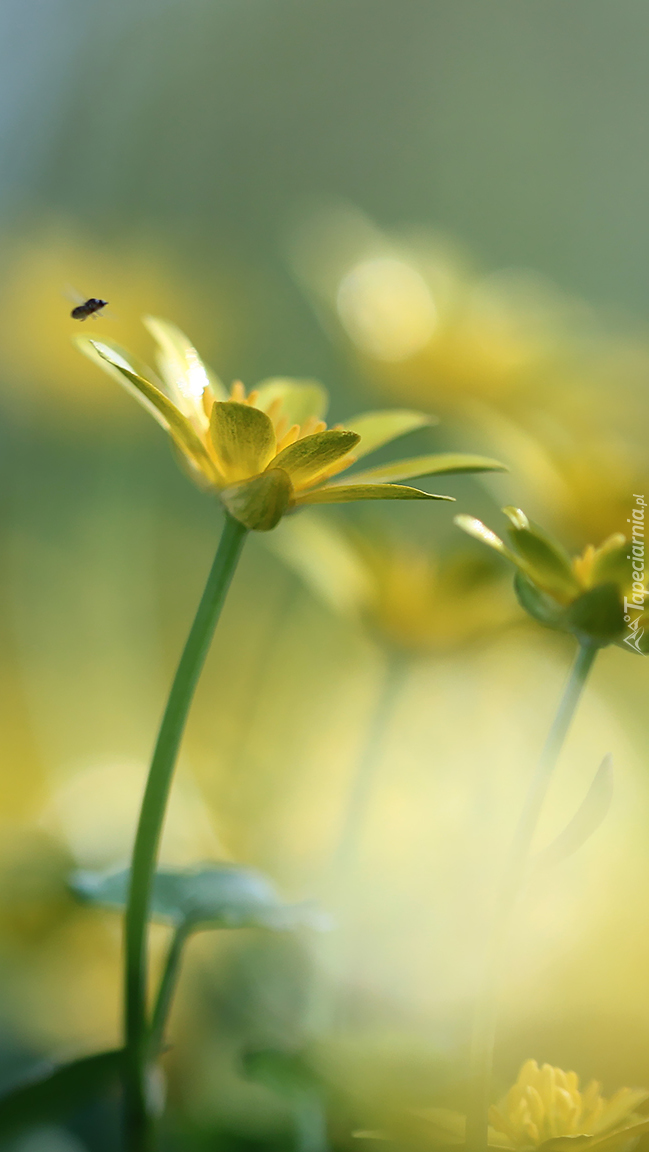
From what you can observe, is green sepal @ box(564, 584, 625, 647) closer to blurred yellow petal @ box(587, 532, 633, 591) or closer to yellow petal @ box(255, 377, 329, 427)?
blurred yellow petal @ box(587, 532, 633, 591)

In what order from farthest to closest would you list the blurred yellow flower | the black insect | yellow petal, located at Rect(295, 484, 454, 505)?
the blurred yellow flower → the black insect → yellow petal, located at Rect(295, 484, 454, 505)

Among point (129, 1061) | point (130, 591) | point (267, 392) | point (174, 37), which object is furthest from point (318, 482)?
point (174, 37)

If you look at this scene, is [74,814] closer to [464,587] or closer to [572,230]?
[464,587]

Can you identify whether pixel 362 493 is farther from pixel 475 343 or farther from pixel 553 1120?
pixel 475 343

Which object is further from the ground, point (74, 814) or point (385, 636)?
point (385, 636)

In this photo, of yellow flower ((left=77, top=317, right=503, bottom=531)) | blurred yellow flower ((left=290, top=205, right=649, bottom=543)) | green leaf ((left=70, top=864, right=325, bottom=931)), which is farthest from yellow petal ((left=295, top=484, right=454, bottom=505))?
blurred yellow flower ((left=290, top=205, right=649, bottom=543))

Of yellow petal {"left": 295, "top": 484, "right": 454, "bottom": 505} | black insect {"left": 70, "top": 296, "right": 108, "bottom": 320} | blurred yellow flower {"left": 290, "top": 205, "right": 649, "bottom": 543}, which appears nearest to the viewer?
yellow petal {"left": 295, "top": 484, "right": 454, "bottom": 505}

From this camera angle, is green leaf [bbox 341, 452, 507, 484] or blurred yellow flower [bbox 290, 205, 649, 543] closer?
green leaf [bbox 341, 452, 507, 484]

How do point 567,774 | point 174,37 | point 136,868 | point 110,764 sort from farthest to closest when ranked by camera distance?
point 174,37, point 110,764, point 567,774, point 136,868
